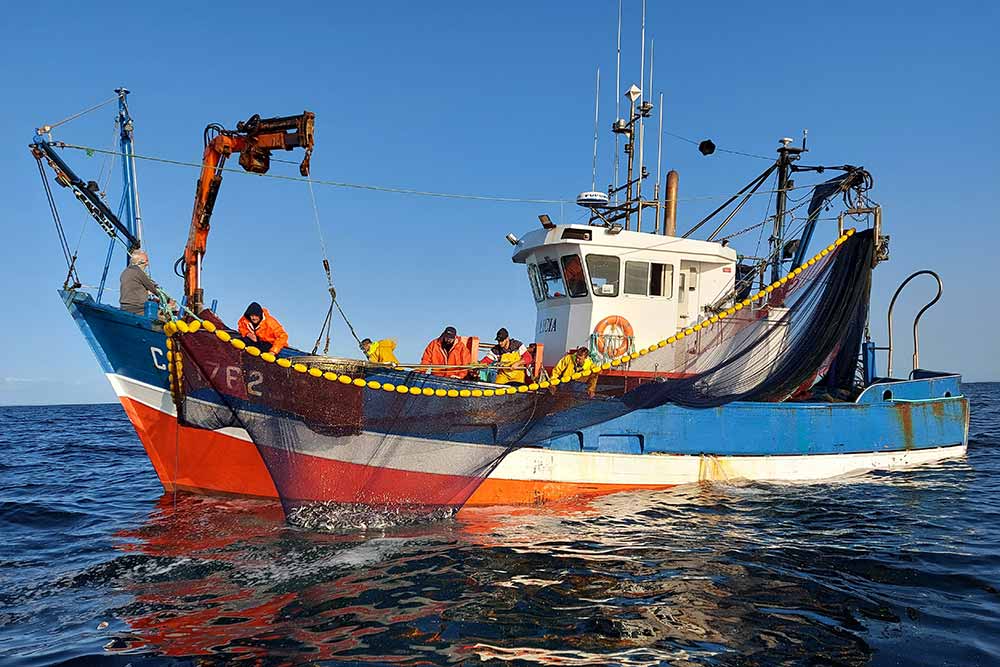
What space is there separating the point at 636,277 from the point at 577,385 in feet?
9.17

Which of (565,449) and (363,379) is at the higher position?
(363,379)

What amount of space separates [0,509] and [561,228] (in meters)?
9.08

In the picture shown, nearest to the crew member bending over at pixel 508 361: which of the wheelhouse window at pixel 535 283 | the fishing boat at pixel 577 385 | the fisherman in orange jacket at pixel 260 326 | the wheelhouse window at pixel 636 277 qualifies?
the fishing boat at pixel 577 385

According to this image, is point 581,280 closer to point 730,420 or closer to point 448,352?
point 448,352

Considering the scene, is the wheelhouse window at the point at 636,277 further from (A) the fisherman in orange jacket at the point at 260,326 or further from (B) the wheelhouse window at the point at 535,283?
(A) the fisherman in orange jacket at the point at 260,326

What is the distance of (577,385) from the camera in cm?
819

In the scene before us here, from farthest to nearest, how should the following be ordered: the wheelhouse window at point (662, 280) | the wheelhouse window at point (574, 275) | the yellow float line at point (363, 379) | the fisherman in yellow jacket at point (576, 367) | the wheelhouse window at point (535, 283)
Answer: the wheelhouse window at point (535, 283)
the wheelhouse window at point (662, 280)
the wheelhouse window at point (574, 275)
the fisherman in yellow jacket at point (576, 367)
the yellow float line at point (363, 379)

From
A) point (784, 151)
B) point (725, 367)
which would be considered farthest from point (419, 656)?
point (784, 151)

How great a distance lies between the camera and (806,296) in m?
10.0

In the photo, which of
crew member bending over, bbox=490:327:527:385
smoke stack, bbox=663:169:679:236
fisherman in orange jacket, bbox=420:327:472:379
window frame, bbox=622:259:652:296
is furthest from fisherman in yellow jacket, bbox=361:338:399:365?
smoke stack, bbox=663:169:679:236

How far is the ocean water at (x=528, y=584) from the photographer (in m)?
4.34

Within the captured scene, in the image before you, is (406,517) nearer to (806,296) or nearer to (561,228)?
(561,228)

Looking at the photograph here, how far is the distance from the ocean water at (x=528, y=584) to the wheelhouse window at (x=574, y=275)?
319cm

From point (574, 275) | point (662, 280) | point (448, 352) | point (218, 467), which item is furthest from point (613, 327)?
point (218, 467)
